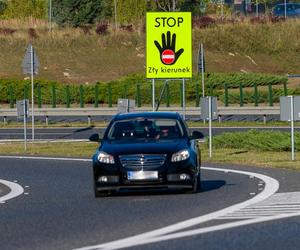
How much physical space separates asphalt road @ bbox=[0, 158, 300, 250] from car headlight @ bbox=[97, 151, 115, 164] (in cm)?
64

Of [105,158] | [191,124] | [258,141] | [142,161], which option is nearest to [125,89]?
[191,124]

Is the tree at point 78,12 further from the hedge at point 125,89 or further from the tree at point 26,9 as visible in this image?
the hedge at point 125,89

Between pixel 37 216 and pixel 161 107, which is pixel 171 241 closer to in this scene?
pixel 37 216

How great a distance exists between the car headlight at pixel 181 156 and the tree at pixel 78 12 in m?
69.0

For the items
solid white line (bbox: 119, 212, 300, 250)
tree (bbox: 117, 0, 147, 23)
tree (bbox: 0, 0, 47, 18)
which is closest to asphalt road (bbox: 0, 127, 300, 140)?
solid white line (bbox: 119, 212, 300, 250)

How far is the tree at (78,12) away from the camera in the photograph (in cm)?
9081

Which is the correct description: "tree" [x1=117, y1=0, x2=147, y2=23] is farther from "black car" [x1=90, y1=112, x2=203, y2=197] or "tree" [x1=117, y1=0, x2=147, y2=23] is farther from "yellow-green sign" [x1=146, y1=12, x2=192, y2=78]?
"black car" [x1=90, y1=112, x2=203, y2=197]

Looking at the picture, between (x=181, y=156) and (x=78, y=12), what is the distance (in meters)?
73.1

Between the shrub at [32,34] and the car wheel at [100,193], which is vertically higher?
the shrub at [32,34]

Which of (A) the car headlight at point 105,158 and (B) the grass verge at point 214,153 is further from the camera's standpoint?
(B) the grass verge at point 214,153

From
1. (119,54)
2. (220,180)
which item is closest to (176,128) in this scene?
(220,180)

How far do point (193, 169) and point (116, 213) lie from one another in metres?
3.12

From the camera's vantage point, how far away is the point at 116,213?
56.0 ft

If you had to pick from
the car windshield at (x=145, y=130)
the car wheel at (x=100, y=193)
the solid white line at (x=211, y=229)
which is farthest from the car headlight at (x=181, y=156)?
the solid white line at (x=211, y=229)
